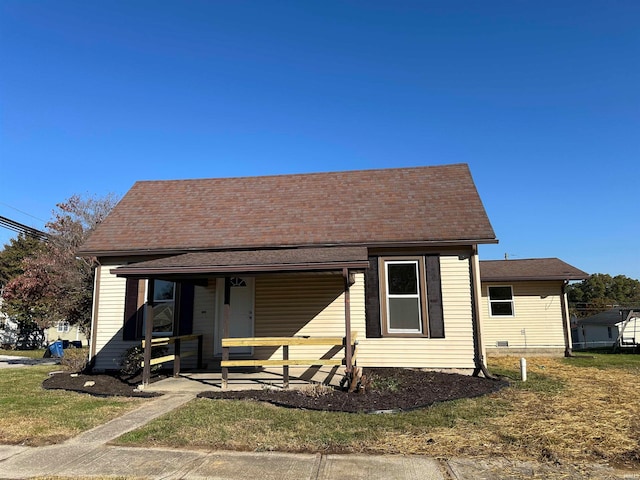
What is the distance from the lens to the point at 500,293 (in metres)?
16.7

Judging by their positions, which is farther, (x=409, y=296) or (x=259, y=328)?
(x=259, y=328)

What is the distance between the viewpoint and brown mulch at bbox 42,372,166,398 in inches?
322

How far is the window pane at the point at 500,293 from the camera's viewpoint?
16.6 metres

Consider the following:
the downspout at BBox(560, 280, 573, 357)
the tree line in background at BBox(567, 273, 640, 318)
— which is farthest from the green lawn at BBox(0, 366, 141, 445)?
the tree line in background at BBox(567, 273, 640, 318)

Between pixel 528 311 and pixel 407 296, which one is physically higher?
pixel 407 296

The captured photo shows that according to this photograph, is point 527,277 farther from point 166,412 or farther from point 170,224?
A: point 166,412

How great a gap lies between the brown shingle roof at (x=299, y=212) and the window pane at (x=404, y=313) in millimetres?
1467

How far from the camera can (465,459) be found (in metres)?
4.52

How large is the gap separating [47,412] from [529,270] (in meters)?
16.8

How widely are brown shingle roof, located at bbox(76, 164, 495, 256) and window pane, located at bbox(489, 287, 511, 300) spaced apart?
246 inches

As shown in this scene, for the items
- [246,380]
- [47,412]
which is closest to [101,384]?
[47,412]

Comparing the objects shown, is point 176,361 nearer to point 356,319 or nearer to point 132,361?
point 132,361

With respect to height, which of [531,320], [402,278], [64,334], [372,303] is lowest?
[64,334]

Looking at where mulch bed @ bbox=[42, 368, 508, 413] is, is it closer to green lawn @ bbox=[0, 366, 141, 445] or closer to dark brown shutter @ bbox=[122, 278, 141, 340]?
green lawn @ bbox=[0, 366, 141, 445]
